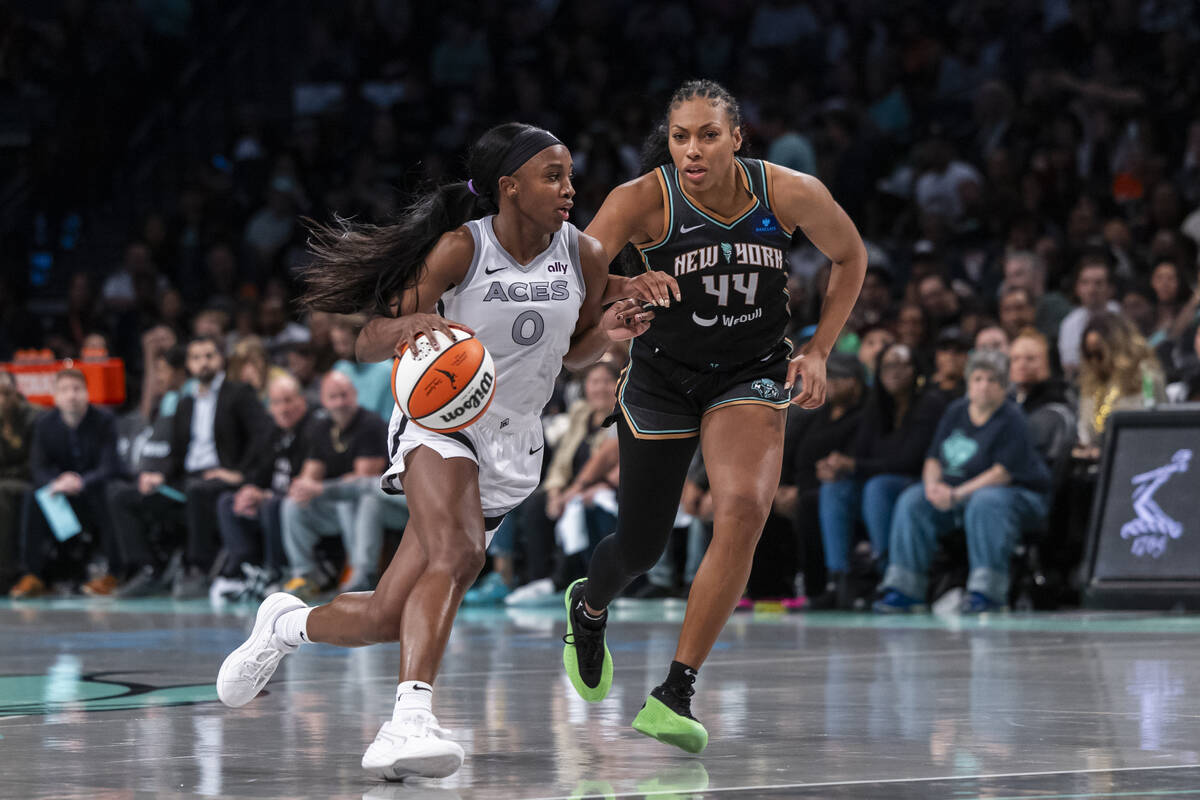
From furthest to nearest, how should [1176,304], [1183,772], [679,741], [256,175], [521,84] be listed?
1. [256,175]
2. [521,84]
3. [1176,304]
4. [679,741]
5. [1183,772]

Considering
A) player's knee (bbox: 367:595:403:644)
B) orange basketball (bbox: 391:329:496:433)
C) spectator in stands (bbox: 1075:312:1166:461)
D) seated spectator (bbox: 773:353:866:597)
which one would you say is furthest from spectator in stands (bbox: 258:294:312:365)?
orange basketball (bbox: 391:329:496:433)

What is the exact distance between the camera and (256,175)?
62.1 feet

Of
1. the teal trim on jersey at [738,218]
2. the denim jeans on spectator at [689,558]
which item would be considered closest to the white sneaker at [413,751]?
the teal trim on jersey at [738,218]

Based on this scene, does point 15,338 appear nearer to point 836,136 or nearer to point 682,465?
point 836,136

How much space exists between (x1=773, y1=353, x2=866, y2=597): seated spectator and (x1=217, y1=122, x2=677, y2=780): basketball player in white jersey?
595 centimetres

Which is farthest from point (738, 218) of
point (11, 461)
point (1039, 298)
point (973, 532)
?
point (11, 461)

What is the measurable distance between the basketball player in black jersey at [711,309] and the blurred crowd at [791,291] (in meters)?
4.92

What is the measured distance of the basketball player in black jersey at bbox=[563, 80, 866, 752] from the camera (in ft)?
18.5

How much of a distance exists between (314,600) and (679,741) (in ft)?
25.6

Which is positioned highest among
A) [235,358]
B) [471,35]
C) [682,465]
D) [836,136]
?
[471,35]

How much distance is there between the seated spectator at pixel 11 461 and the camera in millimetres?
14328

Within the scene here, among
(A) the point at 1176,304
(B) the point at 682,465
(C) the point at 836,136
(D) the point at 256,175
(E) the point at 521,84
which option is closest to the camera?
(B) the point at 682,465

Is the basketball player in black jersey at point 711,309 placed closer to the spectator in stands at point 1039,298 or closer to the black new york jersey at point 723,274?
the black new york jersey at point 723,274

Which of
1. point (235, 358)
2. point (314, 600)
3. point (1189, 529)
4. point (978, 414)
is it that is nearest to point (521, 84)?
point (235, 358)
